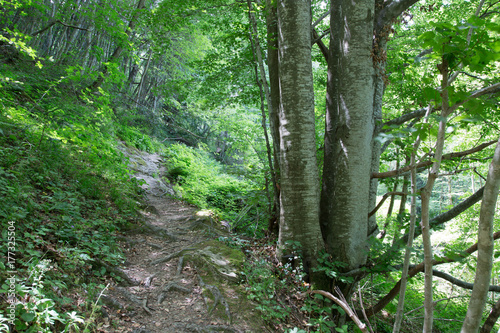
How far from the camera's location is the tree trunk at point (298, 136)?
11.1 feet

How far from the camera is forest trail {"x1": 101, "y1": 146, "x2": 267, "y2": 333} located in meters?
2.44

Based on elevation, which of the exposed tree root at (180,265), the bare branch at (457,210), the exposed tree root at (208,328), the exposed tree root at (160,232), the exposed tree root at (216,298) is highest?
the bare branch at (457,210)

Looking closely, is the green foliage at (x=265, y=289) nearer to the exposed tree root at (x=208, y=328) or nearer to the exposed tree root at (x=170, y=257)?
the exposed tree root at (x=208, y=328)

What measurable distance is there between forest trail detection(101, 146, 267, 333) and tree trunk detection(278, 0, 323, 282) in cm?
88

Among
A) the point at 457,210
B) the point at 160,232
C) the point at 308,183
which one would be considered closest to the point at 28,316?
the point at 308,183

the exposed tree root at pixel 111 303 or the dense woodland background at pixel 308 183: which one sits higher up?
the dense woodland background at pixel 308 183

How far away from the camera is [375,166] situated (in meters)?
3.76

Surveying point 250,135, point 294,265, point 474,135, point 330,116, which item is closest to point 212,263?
point 294,265

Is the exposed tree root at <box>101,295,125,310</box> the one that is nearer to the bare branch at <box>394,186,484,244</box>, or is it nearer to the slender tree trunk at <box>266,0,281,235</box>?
the slender tree trunk at <box>266,0,281,235</box>

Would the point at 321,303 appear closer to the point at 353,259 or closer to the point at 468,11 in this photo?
the point at 353,259

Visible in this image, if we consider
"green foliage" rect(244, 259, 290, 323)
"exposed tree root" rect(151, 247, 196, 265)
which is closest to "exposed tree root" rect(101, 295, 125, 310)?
"exposed tree root" rect(151, 247, 196, 265)

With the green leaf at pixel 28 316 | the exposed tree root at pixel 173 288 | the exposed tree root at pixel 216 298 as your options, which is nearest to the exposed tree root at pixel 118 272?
the exposed tree root at pixel 173 288

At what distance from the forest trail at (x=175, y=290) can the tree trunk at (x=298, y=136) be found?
2.88 ft

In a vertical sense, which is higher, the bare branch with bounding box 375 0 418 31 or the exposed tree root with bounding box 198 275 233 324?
the bare branch with bounding box 375 0 418 31
